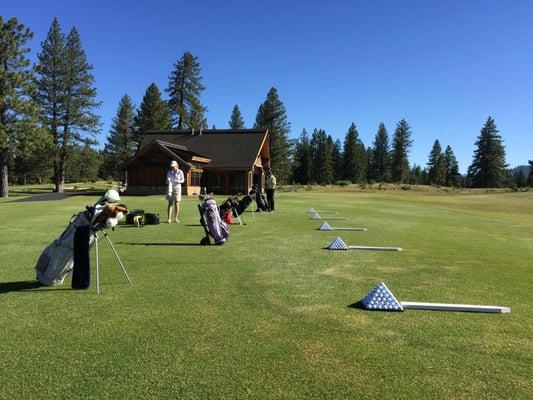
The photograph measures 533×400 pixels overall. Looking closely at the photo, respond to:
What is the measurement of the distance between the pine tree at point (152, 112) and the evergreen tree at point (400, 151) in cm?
5765

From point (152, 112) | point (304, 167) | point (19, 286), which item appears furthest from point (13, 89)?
point (304, 167)

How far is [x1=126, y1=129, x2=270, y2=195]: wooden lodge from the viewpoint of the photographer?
37594mm

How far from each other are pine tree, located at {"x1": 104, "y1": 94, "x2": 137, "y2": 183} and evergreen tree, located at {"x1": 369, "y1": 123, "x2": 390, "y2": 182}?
189 feet

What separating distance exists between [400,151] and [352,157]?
415 inches

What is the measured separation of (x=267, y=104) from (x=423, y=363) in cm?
6697

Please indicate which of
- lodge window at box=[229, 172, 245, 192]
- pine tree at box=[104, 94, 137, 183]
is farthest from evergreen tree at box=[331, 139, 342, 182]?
lodge window at box=[229, 172, 245, 192]

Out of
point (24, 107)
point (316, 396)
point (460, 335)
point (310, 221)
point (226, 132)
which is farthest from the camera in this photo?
point (226, 132)

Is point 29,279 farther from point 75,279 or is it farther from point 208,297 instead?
point 208,297

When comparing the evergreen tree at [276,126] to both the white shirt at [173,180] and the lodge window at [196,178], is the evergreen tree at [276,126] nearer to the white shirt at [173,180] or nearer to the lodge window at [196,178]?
the lodge window at [196,178]

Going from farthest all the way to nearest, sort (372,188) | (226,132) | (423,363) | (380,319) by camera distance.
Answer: (372,188) < (226,132) < (380,319) < (423,363)

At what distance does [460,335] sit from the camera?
438 centimetres

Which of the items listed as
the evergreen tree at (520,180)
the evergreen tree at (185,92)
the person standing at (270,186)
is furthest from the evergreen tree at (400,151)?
the person standing at (270,186)

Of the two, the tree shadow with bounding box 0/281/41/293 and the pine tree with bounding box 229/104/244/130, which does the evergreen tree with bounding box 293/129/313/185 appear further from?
the tree shadow with bounding box 0/281/41/293

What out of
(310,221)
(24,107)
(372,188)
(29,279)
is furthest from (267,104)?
(29,279)
